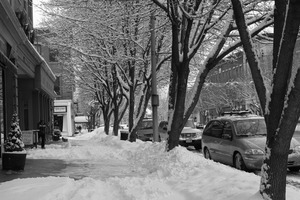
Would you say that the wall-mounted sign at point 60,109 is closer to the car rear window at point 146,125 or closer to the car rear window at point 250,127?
the car rear window at point 146,125

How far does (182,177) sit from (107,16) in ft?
24.0

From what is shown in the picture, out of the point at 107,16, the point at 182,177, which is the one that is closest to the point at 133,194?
the point at 182,177

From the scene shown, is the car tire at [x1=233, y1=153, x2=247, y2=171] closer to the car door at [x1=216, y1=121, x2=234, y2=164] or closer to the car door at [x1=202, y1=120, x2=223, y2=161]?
the car door at [x1=216, y1=121, x2=234, y2=164]

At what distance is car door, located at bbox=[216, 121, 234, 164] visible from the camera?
10.9 metres

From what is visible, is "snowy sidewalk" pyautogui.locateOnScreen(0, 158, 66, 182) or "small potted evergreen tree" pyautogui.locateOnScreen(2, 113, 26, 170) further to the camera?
"small potted evergreen tree" pyautogui.locateOnScreen(2, 113, 26, 170)

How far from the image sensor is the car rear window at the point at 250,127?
1098 centimetres

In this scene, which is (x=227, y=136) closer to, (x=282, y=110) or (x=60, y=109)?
(x=282, y=110)

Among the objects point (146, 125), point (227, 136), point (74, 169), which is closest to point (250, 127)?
point (227, 136)

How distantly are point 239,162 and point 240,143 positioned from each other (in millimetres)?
537

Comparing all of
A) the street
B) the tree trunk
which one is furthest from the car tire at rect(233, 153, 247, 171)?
the tree trunk

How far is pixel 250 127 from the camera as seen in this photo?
443 inches

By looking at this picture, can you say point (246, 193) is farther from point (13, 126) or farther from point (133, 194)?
point (13, 126)

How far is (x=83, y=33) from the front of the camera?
685 inches

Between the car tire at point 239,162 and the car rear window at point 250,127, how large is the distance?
2.31 ft
